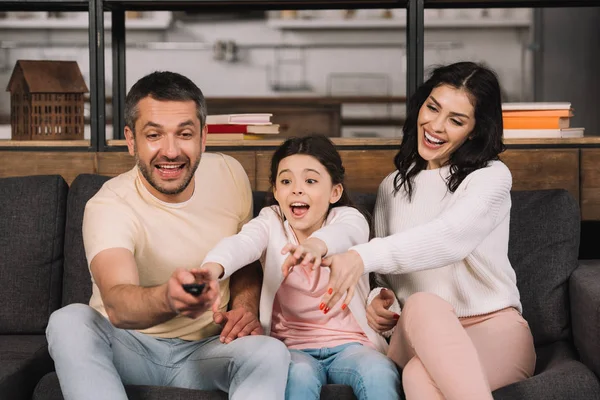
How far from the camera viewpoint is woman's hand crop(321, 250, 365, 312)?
1583 millimetres

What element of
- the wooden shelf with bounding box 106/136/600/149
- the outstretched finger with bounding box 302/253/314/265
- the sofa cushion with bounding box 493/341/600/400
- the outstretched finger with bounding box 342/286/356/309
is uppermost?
the wooden shelf with bounding box 106/136/600/149

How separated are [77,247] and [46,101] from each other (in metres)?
→ 0.63

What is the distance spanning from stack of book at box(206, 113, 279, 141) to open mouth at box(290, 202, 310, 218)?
63cm

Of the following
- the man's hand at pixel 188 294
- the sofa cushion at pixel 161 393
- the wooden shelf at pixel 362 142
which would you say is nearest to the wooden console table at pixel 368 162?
the wooden shelf at pixel 362 142

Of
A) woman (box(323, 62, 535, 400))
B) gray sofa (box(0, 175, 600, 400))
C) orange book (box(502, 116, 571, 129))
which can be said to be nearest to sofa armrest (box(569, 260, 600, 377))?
gray sofa (box(0, 175, 600, 400))

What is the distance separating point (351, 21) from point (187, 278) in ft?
13.0

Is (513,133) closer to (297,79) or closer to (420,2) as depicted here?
(420,2)

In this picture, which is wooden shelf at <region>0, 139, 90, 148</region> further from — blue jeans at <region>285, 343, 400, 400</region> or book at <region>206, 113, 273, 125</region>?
blue jeans at <region>285, 343, 400, 400</region>

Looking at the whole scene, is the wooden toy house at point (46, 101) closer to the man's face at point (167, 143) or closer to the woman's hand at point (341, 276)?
the man's face at point (167, 143)

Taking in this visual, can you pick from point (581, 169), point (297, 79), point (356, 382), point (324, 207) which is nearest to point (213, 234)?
point (324, 207)

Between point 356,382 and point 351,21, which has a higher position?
point 351,21

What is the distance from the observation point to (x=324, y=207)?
1.98 metres

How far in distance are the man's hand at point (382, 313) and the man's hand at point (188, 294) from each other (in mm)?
579

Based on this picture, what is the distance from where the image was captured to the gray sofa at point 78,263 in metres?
2.08
